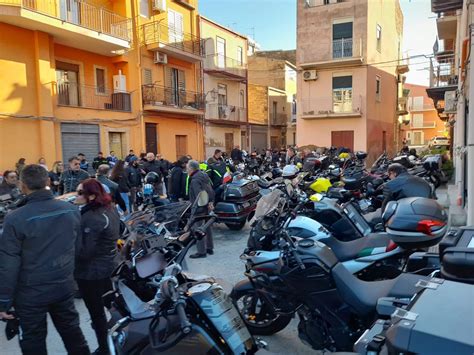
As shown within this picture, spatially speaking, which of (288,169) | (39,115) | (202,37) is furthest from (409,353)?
(202,37)

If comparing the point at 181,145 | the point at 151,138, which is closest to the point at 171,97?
the point at 151,138

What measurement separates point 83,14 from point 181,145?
8449 mm

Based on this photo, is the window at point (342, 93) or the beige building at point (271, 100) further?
the beige building at point (271, 100)

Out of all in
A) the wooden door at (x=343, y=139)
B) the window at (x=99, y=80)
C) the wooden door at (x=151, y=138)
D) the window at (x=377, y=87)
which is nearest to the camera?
the window at (x=99, y=80)

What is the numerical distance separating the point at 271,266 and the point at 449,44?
20.8 metres

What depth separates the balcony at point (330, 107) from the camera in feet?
83.9

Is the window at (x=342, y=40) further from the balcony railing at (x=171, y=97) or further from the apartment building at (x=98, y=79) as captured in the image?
the balcony railing at (x=171, y=97)

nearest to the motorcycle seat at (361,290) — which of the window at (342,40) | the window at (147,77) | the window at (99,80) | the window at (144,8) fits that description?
the window at (99,80)

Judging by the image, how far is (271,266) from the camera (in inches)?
132

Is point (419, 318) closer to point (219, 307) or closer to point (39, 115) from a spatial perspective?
point (219, 307)

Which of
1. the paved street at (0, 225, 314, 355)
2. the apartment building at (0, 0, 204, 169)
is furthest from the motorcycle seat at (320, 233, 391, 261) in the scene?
the apartment building at (0, 0, 204, 169)

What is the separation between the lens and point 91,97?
17234mm

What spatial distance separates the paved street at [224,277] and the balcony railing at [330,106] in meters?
19.0

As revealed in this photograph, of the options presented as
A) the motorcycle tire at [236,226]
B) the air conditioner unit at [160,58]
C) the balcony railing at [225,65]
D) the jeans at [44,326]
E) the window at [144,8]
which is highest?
the window at [144,8]
